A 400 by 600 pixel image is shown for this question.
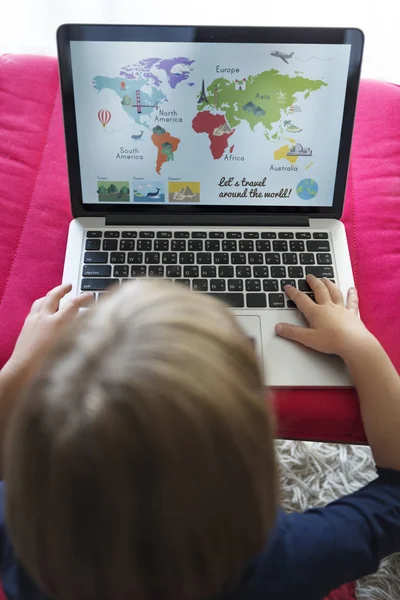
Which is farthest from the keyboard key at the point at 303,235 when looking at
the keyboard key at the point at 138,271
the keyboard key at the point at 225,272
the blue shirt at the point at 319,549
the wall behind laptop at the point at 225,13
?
the wall behind laptop at the point at 225,13

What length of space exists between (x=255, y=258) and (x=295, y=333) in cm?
13

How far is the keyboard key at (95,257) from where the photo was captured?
801 millimetres

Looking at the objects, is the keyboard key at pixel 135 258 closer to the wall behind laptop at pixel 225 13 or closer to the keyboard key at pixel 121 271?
the keyboard key at pixel 121 271

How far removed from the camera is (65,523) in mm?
409

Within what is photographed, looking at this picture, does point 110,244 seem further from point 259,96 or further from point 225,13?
point 225,13

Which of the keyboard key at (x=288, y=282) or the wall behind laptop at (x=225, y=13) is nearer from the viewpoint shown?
the keyboard key at (x=288, y=282)

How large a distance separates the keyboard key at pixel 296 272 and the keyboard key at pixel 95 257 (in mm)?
232

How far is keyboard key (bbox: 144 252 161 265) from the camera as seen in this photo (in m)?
0.80

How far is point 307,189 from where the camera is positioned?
0.82 m

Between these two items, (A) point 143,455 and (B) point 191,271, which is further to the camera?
(B) point 191,271

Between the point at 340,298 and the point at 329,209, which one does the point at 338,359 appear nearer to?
the point at 340,298

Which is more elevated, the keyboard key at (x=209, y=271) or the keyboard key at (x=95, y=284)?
the keyboard key at (x=209, y=271)

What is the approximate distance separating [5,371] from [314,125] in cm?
47

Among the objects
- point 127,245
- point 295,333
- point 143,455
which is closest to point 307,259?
point 295,333
